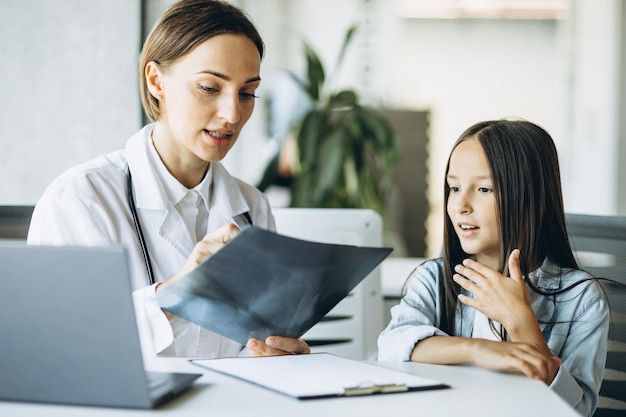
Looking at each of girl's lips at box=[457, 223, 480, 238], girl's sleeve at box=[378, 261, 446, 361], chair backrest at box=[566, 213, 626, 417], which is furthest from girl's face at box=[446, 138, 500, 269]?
chair backrest at box=[566, 213, 626, 417]

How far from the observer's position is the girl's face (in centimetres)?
136

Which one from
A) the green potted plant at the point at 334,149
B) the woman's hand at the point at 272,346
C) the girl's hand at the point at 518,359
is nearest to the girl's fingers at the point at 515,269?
the girl's hand at the point at 518,359

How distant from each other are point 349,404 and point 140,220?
77 cm

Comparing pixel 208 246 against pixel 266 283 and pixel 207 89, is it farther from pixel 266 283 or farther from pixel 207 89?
pixel 207 89

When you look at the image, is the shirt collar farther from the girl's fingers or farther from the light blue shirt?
the girl's fingers

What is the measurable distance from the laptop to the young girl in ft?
1.75

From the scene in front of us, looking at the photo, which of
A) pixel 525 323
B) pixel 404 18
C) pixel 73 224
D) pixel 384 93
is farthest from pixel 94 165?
pixel 404 18

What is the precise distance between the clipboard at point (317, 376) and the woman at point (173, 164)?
354mm

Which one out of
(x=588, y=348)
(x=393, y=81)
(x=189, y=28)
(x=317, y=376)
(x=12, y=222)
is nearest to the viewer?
(x=317, y=376)

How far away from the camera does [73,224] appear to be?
138cm

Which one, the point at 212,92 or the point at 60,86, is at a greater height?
the point at 60,86

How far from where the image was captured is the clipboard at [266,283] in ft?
3.02

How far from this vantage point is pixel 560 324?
1.30m

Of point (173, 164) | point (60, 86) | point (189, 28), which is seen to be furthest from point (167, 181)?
point (60, 86)
